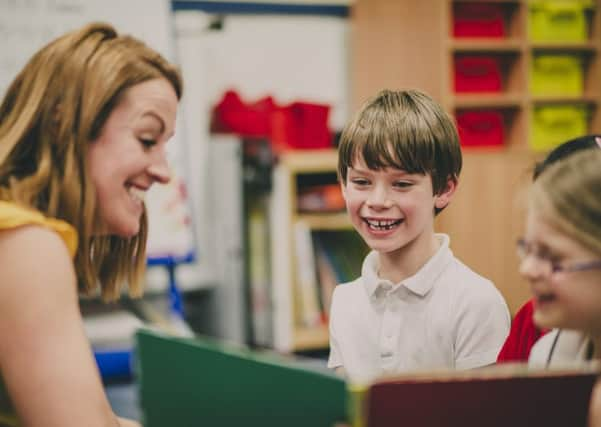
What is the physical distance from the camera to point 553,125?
375cm

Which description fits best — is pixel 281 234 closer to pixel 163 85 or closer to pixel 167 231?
pixel 167 231

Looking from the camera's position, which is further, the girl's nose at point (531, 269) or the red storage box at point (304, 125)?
the red storage box at point (304, 125)

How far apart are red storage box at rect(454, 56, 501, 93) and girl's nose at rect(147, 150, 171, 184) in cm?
268

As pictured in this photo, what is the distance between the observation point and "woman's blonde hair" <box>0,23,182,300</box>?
3.24 ft

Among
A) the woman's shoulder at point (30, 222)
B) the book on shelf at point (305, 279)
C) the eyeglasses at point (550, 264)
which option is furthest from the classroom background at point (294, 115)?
the eyeglasses at point (550, 264)

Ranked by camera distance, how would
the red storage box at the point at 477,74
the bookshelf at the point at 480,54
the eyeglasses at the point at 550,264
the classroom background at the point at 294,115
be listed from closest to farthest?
the eyeglasses at the point at 550,264
the classroom background at the point at 294,115
the bookshelf at the point at 480,54
the red storage box at the point at 477,74

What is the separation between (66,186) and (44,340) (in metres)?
0.21

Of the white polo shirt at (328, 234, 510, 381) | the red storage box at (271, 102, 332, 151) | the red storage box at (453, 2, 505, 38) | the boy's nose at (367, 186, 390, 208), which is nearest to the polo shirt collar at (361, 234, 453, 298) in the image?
the white polo shirt at (328, 234, 510, 381)

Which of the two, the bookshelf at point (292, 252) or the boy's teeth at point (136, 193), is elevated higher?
the boy's teeth at point (136, 193)

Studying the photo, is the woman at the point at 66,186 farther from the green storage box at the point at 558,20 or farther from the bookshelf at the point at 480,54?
the green storage box at the point at 558,20

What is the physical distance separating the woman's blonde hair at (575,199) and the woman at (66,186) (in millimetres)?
483

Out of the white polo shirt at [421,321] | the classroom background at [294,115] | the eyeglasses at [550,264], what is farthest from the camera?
the classroom background at [294,115]

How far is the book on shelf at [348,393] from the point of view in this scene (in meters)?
0.62

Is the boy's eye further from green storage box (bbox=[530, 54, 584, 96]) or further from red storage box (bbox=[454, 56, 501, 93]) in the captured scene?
green storage box (bbox=[530, 54, 584, 96])
